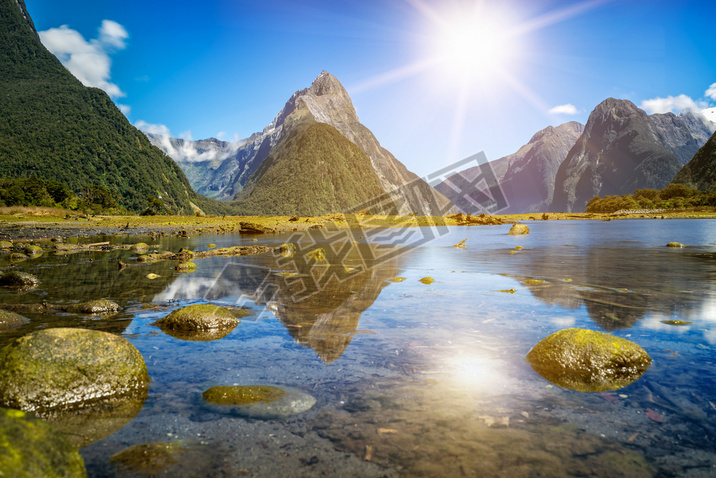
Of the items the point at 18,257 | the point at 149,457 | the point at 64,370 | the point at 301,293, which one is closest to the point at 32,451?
the point at 149,457

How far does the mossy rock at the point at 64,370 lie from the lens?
6555mm

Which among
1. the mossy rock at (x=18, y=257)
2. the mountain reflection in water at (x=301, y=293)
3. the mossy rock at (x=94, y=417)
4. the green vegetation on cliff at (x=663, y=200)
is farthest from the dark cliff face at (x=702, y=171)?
the mossy rock at (x=18, y=257)

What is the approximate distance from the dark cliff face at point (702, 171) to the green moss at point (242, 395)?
224 m

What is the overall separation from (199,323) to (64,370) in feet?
16.7

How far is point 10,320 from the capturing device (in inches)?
440

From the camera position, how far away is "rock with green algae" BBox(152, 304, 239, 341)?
11492 mm

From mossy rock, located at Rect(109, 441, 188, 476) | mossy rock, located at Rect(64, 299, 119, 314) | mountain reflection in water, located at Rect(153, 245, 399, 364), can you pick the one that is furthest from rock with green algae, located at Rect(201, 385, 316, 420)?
mossy rock, located at Rect(64, 299, 119, 314)

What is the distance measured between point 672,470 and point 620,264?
27.0 meters

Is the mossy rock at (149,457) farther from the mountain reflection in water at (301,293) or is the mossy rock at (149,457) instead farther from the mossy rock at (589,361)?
the mossy rock at (589,361)

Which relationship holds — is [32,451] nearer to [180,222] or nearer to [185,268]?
[185,268]

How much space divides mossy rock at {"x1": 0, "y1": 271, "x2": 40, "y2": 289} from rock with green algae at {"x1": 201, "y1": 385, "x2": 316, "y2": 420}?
1637 centimetres

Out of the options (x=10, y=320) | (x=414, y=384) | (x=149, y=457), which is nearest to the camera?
(x=149, y=457)

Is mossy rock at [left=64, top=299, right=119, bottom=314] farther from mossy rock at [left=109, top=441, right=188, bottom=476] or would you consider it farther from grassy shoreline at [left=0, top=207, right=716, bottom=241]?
grassy shoreline at [left=0, top=207, right=716, bottom=241]

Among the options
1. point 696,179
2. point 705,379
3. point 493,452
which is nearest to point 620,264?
point 705,379
